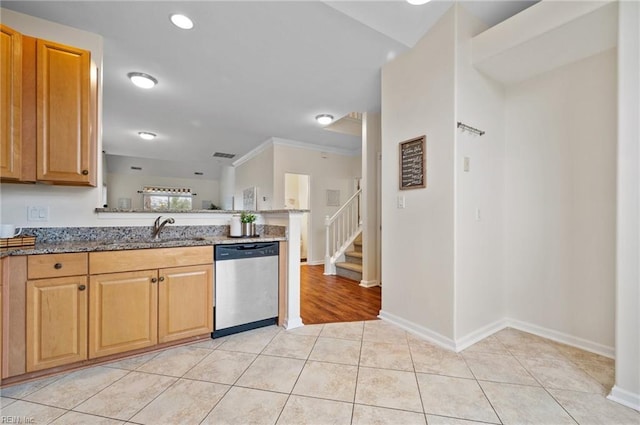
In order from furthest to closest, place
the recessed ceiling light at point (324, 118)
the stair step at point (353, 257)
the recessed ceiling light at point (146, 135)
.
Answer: the recessed ceiling light at point (146, 135)
the stair step at point (353, 257)
the recessed ceiling light at point (324, 118)

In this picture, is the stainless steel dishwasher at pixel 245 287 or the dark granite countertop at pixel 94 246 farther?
the stainless steel dishwasher at pixel 245 287

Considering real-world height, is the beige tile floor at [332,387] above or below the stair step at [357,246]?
below

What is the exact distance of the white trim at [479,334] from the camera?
7.23 ft

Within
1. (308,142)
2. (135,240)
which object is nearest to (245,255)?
(135,240)

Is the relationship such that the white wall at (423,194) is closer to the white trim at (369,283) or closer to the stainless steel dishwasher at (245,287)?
the stainless steel dishwasher at (245,287)

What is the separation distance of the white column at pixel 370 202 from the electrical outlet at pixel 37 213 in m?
3.42

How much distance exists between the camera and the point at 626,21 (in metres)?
1.57

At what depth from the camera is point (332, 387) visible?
5.60ft

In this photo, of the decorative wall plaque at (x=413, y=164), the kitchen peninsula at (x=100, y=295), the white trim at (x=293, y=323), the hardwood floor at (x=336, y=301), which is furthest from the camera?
the hardwood floor at (x=336, y=301)

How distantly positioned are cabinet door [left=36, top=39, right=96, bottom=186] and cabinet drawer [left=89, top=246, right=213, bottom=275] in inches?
25.2

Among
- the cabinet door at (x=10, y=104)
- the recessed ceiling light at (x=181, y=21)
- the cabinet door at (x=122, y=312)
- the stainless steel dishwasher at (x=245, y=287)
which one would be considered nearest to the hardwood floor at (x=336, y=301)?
the stainless steel dishwasher at (x=245, y=287)

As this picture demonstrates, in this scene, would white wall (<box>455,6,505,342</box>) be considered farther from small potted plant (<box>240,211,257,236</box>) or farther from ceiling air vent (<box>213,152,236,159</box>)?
ceiling air vent (<box>213,152,236,159</box>)

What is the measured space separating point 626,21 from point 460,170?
1168 mm

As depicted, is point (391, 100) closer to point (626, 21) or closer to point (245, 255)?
point (626, 21)
